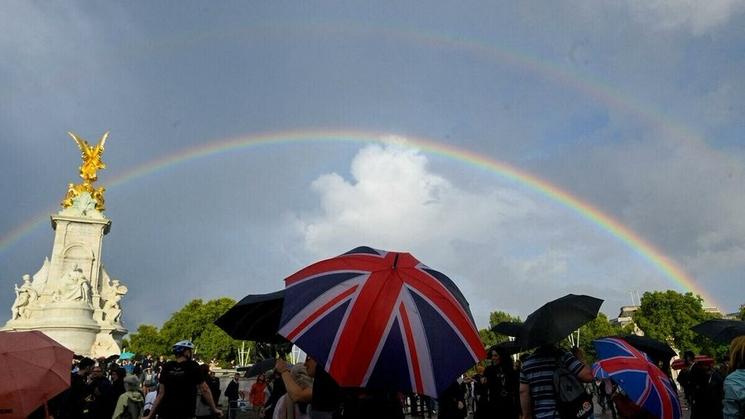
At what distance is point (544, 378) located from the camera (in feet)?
18.4

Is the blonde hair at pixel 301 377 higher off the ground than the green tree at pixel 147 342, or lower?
lower

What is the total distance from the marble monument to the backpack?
1613 inches

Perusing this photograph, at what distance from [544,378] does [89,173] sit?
64109mm

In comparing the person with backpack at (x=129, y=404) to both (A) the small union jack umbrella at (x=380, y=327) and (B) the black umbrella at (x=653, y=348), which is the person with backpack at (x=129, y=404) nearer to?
(A) the small union jack umbrella at (x=380, y=327)

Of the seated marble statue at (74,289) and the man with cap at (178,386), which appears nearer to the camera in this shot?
the man with cap at (178,386)

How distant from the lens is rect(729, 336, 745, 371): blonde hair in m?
3.94

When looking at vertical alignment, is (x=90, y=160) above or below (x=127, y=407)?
above

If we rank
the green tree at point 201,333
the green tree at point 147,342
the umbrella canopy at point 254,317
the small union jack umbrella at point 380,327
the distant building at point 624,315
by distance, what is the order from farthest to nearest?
the distant building at point 624,315 → the green tree at point 147,342 → the green tree at point 201,333 → the umbrella canopy at point 254,317 → the small union jack umbrella at point 380,327

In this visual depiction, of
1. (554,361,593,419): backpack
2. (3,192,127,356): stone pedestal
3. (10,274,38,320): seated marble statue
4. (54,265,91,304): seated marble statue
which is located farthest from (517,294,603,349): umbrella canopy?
(10,274,38,320): seated marble statue

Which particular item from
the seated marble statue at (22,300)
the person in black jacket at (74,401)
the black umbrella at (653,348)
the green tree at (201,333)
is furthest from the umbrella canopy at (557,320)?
the green tree at (201,333)

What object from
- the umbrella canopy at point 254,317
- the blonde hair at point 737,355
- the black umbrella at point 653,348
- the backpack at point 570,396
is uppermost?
the umbrella canopy at point 254,317

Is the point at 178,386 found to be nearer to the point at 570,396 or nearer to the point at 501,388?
the point at 501,388

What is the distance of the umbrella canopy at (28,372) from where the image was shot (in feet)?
11.9

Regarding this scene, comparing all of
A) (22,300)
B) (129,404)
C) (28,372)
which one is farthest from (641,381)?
(22,300)
